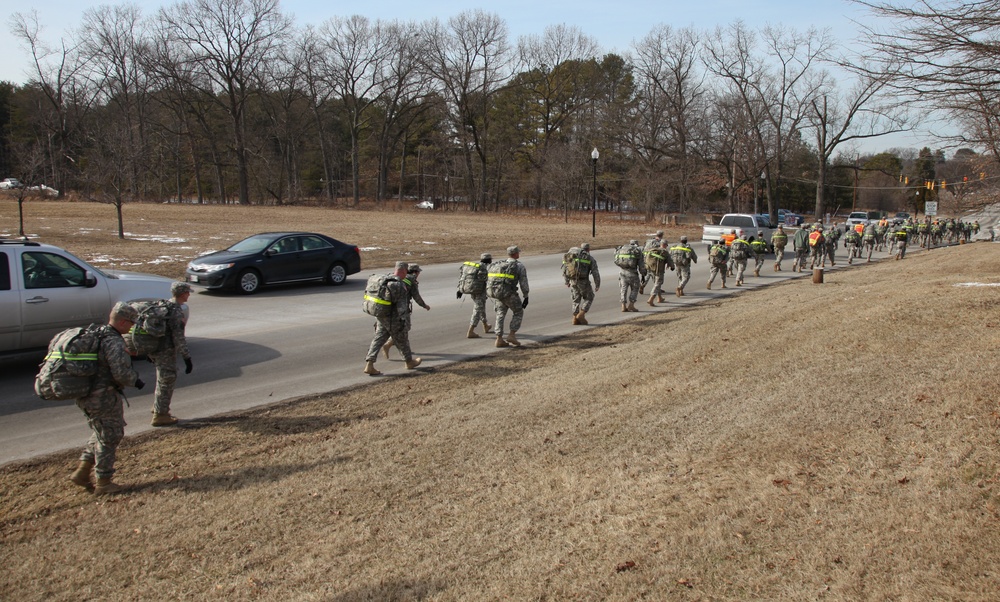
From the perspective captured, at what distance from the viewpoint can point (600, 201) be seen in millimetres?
79812

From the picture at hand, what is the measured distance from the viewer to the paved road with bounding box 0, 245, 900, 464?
300 inches

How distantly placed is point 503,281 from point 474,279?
0.64 meters

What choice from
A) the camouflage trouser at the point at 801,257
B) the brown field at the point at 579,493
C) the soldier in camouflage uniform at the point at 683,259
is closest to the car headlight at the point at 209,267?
the brown field at the point at 579,493

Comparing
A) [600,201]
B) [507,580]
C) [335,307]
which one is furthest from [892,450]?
[600,201]

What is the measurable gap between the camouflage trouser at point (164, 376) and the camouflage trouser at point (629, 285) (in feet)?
31.4

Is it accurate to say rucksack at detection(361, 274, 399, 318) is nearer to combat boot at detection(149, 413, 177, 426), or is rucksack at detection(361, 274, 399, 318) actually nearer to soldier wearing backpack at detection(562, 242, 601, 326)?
combat boot at detection(149, 413, 177, 426)

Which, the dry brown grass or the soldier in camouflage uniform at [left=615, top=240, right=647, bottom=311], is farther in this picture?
the dry brown grass

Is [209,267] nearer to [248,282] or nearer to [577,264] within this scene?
[248,282]

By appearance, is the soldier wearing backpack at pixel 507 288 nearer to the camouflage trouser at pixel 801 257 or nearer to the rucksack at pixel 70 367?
the rucksack at pixel 70 367

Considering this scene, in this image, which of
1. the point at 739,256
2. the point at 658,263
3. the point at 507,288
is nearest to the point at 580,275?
the point at 507,288

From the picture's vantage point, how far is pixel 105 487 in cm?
568

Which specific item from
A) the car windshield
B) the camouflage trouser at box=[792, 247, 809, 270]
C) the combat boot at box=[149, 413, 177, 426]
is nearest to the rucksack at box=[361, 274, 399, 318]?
the combat boot at box=[149, 413, 177, 426]

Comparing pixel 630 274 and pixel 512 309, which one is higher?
pixel 630 274

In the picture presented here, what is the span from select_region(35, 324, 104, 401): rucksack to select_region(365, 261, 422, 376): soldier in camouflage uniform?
13.4 ft
